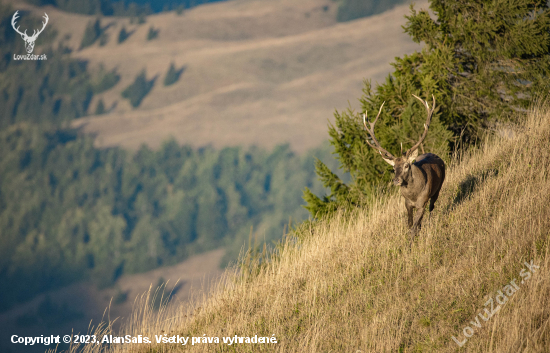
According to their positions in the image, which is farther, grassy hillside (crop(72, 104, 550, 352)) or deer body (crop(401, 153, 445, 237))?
deer body (crop(401, 153, 445, 237))

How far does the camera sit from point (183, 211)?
19188cm

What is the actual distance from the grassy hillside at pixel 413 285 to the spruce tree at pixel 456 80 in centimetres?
629

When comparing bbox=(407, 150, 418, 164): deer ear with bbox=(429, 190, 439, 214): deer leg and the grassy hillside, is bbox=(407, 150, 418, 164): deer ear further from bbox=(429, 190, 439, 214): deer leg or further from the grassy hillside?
the grassy hillside

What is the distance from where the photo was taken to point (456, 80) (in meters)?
15.6

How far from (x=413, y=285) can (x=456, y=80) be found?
39.2 feet

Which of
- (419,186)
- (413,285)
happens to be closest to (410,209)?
(419,186)

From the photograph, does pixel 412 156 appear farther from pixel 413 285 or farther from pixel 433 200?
pixel 413 285

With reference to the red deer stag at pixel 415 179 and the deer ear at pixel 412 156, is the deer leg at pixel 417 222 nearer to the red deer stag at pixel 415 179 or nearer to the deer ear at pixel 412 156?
the red deer stag at pixel 415 179

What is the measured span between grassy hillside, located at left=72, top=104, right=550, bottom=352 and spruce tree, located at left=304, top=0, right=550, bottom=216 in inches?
248

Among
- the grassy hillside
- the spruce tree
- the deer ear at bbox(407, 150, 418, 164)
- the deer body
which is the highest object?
the spruce tree

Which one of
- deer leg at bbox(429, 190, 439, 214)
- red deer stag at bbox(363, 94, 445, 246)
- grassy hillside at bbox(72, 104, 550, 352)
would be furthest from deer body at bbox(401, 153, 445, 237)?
grassy hillside at bbox(72, 104, 550, 352)

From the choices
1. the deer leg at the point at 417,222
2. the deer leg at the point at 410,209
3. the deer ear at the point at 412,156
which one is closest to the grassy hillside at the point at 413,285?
the deer leg at the point at 417,222

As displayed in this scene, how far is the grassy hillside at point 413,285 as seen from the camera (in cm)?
477

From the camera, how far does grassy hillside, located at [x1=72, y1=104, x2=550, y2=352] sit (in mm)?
4766
